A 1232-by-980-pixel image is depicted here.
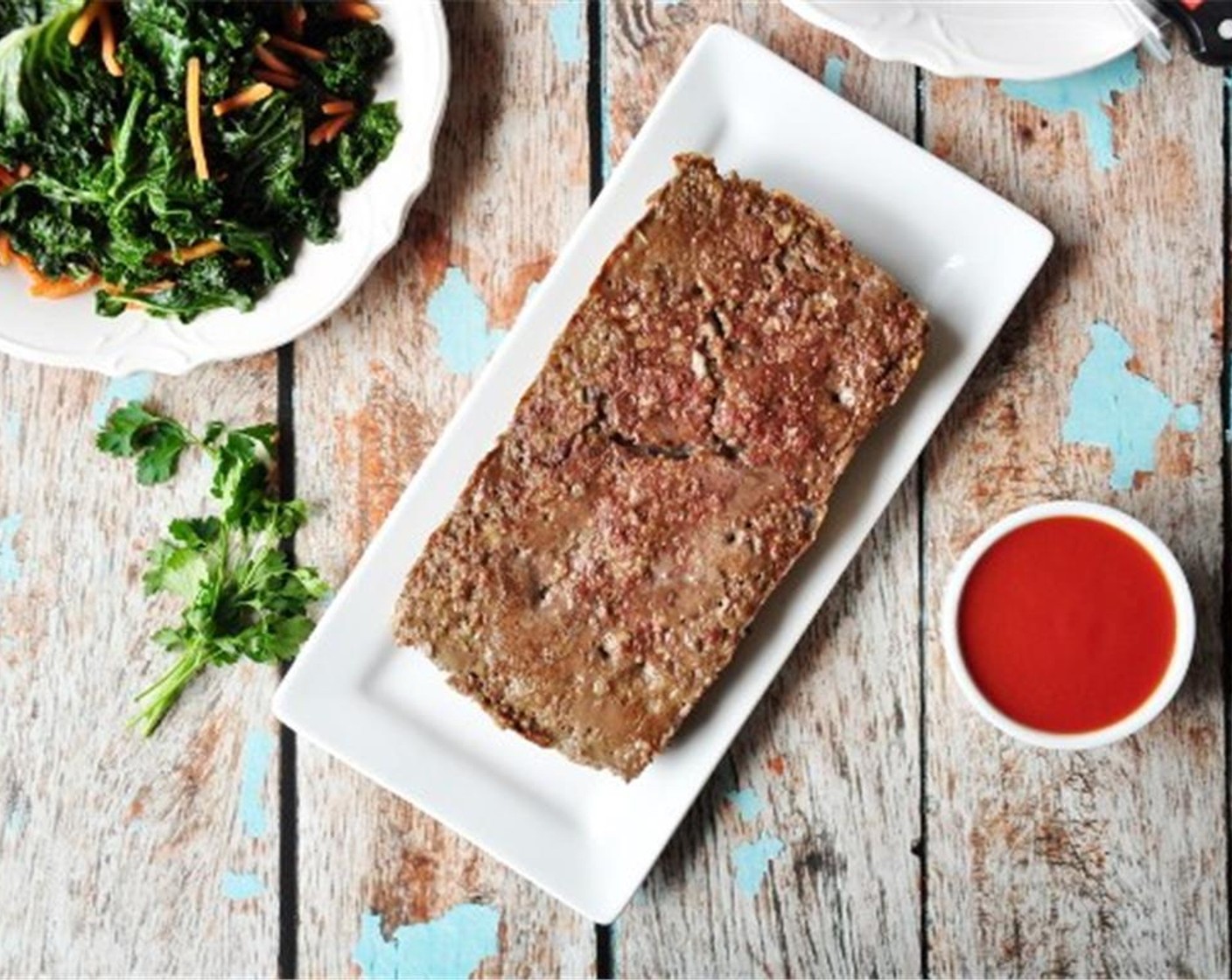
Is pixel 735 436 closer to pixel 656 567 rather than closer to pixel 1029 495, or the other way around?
pixel 656 567

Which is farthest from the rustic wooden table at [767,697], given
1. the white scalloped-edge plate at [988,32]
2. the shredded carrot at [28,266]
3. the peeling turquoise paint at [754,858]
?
the shredded carrot at [28,266]

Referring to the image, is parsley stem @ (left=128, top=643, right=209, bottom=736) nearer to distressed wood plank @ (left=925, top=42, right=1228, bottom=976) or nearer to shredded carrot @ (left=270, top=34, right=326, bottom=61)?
shredded carrot @ (left=270, top=34, right=326, bottom=61)

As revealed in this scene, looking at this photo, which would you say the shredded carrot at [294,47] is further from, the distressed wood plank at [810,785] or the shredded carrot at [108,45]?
the distressed wood plank at [810,785]

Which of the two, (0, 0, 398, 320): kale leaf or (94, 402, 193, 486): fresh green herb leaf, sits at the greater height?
(0, 0, 398, 320): kale leaf

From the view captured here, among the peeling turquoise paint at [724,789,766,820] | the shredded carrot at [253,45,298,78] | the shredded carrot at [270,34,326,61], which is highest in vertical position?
the shredded carrot at [270,34,326,61]

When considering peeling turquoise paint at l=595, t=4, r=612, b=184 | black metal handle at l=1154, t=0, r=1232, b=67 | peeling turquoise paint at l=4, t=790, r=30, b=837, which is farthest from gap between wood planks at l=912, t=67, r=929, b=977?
peeling turquoise paint at l=4, t=790, r=30, b=837
